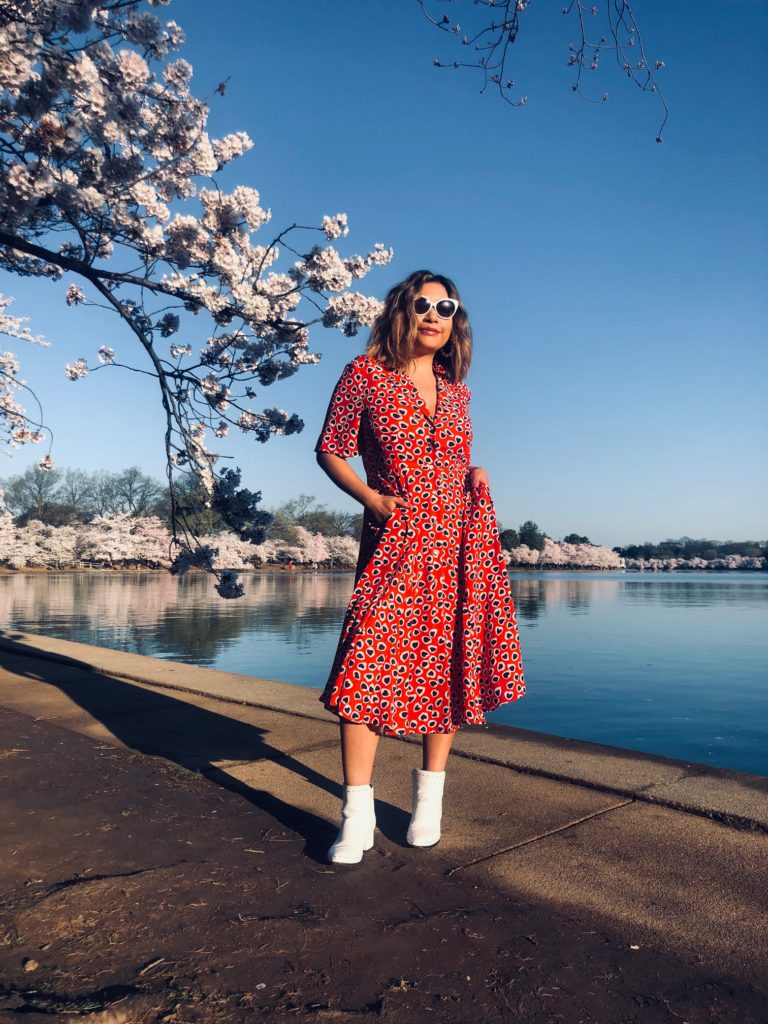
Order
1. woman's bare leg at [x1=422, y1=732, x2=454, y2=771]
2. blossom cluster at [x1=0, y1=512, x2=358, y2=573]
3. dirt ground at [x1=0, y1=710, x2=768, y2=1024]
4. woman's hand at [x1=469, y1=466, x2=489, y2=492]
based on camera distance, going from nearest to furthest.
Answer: dirt ground at [x1=0, y1=710, x2=768, y2=1024], woman's bare leg at [x1=422, y1=732, x2=454, y2=771], woman's hand at [x1=469, y1=466, x2=489, y2=492], blossom cluster at [x1=0, y1=512, x2=358, y2=573]

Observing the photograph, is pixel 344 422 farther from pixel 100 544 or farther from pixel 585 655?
pixel 100 544

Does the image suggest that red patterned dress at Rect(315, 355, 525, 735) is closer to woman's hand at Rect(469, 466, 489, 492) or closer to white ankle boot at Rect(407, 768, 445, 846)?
woman's hand at Rect(469, 466, 489, 492)

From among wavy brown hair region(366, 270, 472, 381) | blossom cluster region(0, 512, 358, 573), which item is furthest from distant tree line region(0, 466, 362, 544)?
wavy brown hair region(366, 270, 472, 381)

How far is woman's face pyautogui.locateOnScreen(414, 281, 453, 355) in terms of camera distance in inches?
107

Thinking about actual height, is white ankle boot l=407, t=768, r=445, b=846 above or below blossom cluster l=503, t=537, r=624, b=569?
below

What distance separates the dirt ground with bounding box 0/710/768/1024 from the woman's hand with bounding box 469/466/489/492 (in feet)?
3.98

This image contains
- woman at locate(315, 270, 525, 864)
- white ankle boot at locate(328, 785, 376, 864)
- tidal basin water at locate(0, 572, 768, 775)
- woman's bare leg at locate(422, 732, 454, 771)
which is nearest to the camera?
white ankle boot at locate(328, 785, 376, 864)

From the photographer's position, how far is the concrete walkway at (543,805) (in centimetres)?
200

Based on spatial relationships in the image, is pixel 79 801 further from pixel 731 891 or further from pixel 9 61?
pixel 9 61

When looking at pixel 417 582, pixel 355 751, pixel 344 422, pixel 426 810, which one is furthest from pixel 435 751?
pixel 344 422

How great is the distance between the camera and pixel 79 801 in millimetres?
2928

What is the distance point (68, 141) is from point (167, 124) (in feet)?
4.28

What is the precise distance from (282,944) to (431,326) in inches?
76.5

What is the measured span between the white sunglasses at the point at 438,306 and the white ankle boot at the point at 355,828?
5.27 ft
